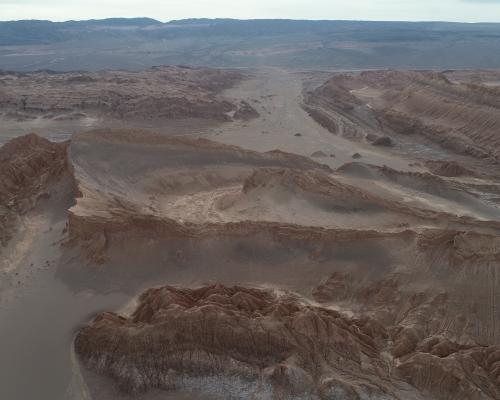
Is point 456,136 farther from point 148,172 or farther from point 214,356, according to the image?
point 214,356

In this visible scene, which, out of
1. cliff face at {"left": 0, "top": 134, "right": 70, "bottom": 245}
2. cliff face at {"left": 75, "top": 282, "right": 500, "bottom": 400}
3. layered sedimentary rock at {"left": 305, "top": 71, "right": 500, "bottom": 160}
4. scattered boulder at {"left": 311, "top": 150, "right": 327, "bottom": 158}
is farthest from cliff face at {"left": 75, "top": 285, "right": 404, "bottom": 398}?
layered sedimentary rock at {"left": 305, "top": 71, "right": 500, "bottom": 160}

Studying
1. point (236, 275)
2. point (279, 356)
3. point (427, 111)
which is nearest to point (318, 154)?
point (427, 111)

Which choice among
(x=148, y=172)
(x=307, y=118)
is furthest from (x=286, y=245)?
(x=307, y=118)

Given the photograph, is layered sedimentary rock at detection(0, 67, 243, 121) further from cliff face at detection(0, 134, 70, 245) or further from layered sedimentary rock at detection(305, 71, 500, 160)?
cliff face at detection(0, 134, 70, 245)

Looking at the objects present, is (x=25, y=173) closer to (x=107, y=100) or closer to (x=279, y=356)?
(x=279, y=356)

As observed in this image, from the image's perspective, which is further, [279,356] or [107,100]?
[107,100]

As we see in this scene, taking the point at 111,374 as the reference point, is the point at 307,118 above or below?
above

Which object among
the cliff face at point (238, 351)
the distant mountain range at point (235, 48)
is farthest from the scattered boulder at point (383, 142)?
the distant mountain range at point (235, 48)
